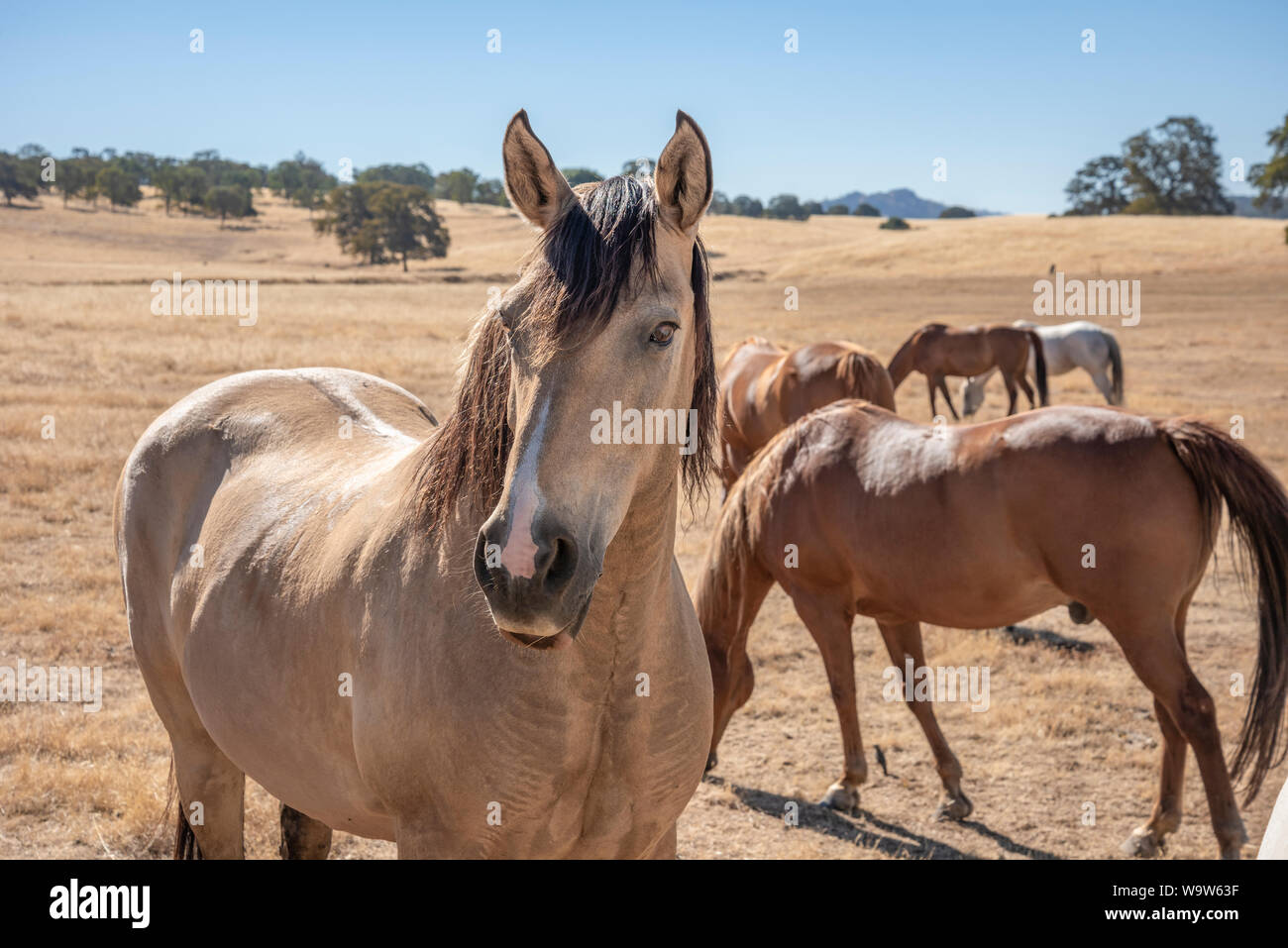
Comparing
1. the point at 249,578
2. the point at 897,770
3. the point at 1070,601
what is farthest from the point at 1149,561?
the point at 249,578

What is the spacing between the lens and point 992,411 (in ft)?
57.8

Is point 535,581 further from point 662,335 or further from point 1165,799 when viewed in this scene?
point 1165,799

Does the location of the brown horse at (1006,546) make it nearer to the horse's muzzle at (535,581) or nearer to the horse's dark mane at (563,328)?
the horse's dark mane at (563,328)

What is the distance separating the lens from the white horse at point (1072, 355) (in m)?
16.6

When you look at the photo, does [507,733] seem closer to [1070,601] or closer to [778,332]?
[1070,601]

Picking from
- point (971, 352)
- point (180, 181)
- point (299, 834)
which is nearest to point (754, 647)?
point (299, 834)

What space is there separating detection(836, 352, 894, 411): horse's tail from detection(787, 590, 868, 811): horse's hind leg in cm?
354

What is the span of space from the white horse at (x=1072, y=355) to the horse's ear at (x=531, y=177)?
15757mm

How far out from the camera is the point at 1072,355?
17.0 meters

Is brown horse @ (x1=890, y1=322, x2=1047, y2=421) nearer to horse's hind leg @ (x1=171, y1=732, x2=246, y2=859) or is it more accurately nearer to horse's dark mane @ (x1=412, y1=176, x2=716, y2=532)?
horse's hind leg @ (x1=171, y1=732, x2=246, y2=859)

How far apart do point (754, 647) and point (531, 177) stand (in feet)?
17.5

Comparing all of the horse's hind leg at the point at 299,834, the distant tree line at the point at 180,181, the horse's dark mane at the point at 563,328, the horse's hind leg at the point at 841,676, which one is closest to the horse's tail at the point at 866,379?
the horse's hind leg at the point at 841,676

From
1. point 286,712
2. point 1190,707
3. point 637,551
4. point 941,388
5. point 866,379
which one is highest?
point 866,379

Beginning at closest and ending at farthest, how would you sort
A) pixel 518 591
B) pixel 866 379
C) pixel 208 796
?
pixel 518 591 < pixel 208 796 < pixel 866 379
